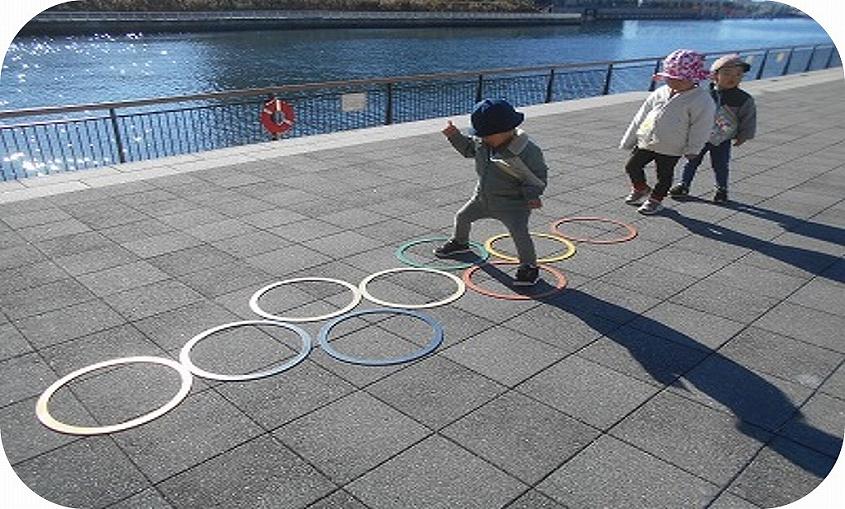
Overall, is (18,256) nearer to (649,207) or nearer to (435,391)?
(435,391)

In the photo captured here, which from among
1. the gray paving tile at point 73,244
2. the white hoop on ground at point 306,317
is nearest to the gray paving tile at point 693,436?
the white hoop on ground at point 306,317

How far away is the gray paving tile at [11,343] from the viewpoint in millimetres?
4754

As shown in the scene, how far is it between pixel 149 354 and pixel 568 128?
458 inches

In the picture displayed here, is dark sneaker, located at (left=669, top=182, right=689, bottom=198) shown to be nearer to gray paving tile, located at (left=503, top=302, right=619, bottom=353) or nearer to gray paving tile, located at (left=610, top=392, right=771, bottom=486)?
gray paving tile, located at (left=503, top=302, right=619, bottom=353)

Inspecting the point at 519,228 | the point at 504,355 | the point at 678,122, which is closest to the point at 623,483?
the point at 504,355

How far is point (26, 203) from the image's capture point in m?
8.18

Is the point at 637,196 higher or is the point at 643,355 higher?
the point at 643,355

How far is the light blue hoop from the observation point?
4715mm

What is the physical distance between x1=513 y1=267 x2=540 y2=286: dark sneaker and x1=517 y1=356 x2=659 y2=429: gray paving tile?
1394mm

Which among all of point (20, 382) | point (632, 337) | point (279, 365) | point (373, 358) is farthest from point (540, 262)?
point (20, 382)

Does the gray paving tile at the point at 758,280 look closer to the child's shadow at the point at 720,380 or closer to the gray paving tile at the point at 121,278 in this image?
the child's shadow at the point at 720,380

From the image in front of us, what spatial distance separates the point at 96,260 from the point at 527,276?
4.47 m

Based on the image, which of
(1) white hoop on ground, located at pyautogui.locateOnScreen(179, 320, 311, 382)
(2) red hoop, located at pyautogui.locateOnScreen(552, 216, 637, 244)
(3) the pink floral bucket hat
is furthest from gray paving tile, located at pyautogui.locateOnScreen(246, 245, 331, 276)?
(3) the pink floral bucket hat

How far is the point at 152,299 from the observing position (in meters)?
5.66
